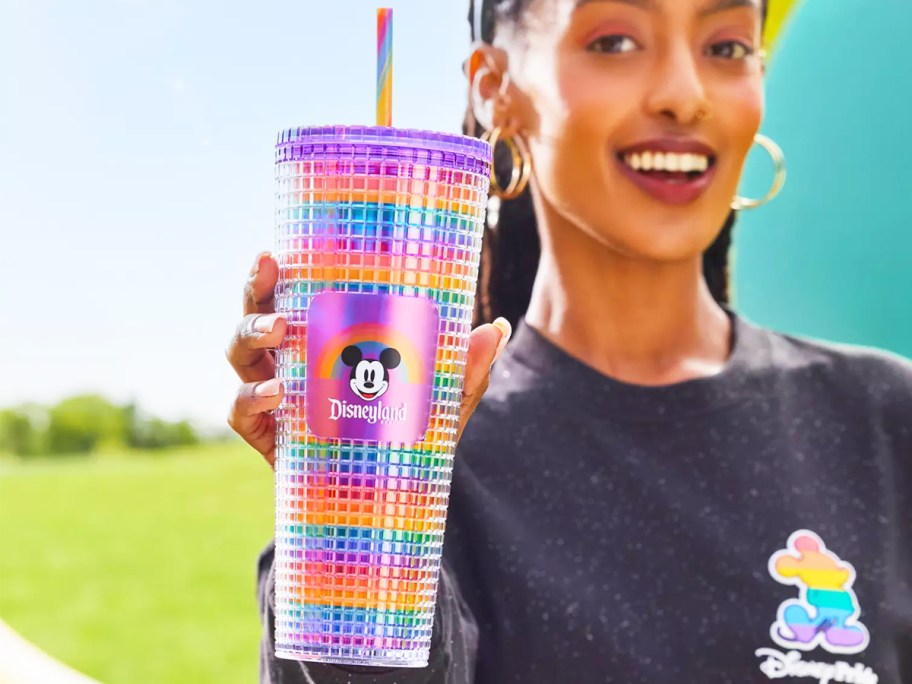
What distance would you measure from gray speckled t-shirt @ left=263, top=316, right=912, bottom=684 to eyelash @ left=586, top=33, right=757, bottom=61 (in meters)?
0.27

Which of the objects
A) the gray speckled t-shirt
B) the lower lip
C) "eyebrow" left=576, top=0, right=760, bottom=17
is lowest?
the gray speckled t-shirt

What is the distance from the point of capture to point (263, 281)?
2.48 ft

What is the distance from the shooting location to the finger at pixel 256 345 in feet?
2.41

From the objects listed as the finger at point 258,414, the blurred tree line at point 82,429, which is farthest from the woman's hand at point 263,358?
the blurred tree line at point 82,429

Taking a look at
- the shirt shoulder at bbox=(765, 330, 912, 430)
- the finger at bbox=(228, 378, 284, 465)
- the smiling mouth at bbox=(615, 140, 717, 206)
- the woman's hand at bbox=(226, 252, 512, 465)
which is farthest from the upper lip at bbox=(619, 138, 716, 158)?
the finger at bbox=(228, 378, 284, 465)

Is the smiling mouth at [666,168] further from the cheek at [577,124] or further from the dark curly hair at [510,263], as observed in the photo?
the dark curly hair at [510,263]

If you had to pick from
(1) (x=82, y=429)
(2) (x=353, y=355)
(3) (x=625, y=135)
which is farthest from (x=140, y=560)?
(2) (x=353, y=355)

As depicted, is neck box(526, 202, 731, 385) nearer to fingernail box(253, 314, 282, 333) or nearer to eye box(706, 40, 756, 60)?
eye box(706, 40, 756, 60)

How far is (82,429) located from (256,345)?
316 centimetres

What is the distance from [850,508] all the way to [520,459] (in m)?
0.30

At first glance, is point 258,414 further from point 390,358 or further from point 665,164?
point 665,164

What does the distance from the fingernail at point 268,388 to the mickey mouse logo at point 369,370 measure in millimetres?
54

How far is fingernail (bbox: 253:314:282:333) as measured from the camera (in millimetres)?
733

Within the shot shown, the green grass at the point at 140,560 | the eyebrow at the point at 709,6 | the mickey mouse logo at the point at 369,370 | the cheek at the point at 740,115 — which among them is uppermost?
the eyebrow at the point at 709,6
